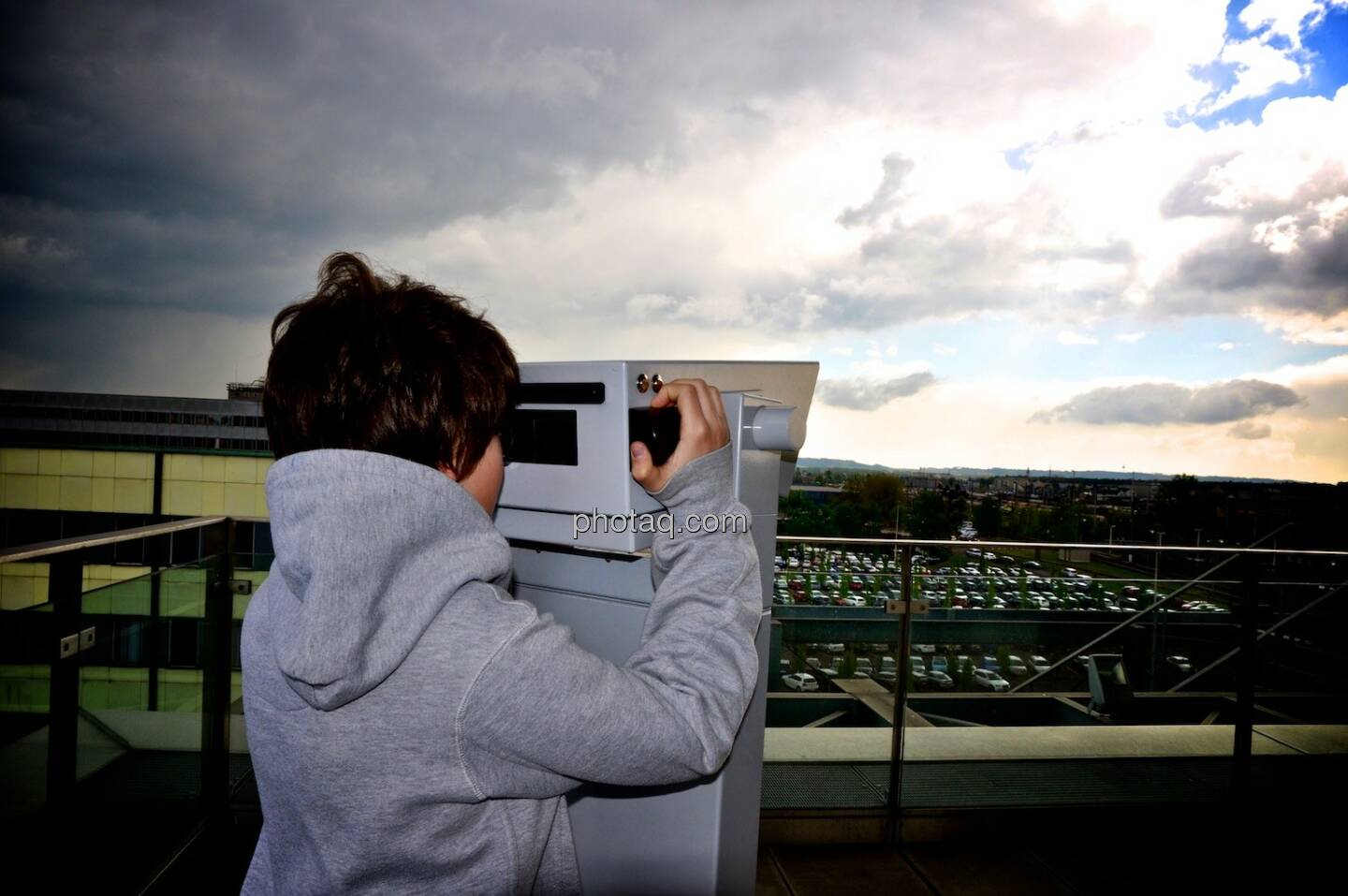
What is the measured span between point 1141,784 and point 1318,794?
0.84 meters

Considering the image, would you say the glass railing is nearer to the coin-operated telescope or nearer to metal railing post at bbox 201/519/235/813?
the coin-operated telescope

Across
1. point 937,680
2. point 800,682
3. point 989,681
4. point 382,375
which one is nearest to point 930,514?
point 989,681

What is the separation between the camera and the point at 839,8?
227 inches

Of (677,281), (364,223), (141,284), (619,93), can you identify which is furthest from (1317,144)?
(141,284)

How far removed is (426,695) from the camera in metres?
0.49

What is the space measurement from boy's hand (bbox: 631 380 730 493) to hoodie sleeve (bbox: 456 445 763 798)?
0.01 m

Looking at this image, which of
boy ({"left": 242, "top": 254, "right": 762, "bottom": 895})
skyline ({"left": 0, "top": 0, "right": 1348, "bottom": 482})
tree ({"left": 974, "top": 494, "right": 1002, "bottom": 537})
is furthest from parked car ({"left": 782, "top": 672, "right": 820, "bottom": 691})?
tree ({"left": 974, "top": 494, "right": 1002, "bottom": 537})

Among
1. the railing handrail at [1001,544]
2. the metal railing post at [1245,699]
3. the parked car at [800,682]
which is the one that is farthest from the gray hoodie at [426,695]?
the metal railing post at [1245,699]

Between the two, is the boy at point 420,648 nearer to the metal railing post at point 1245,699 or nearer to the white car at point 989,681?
the white car at point 989,681

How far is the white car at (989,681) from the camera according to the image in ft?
8.50

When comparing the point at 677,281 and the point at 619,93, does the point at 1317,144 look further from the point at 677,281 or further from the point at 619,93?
the point at 619,93

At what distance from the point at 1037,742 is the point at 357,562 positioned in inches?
→ 116

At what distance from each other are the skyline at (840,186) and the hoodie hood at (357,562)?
4390mm

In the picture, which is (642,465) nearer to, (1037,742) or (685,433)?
(685,433)
